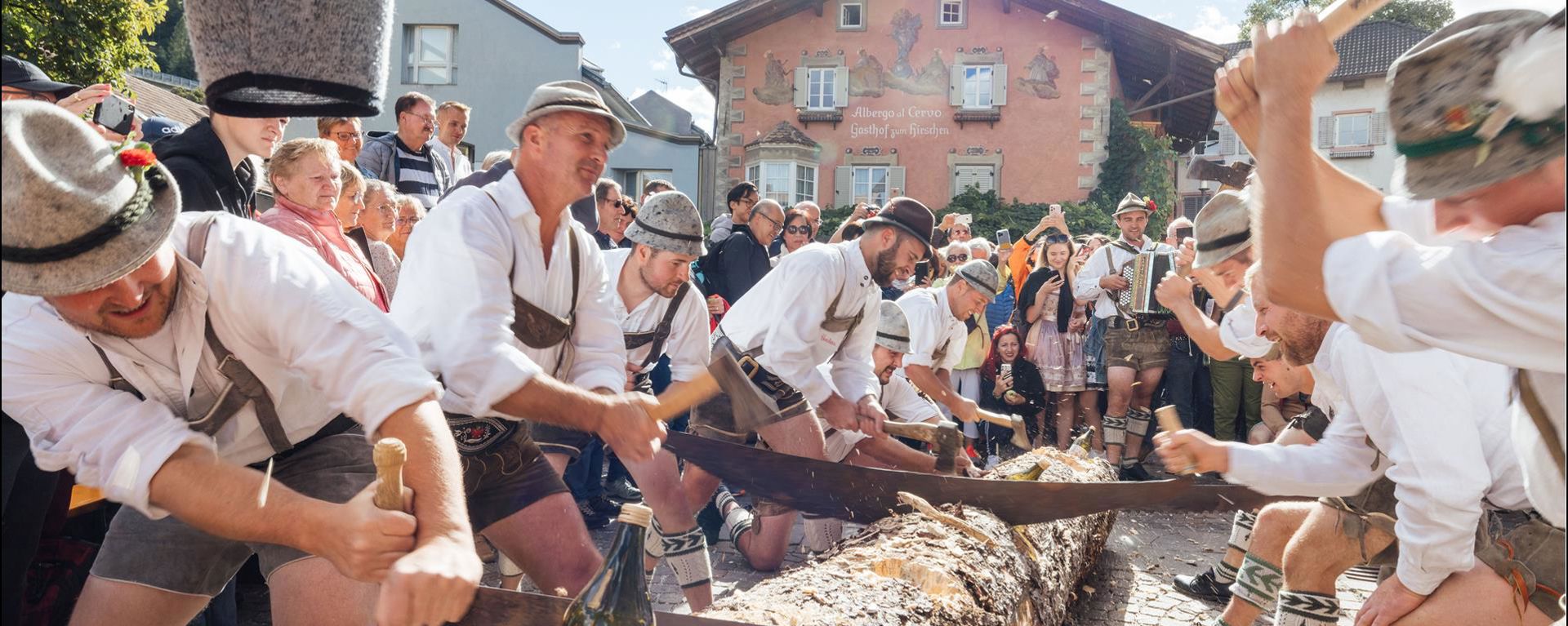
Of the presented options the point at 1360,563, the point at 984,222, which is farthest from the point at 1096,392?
the point at 984,222

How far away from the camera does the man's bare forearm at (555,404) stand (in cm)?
267

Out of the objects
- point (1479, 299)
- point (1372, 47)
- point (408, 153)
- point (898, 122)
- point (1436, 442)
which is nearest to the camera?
point (1479, 299)

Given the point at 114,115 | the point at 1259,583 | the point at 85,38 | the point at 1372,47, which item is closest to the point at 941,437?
the point at 1259,583

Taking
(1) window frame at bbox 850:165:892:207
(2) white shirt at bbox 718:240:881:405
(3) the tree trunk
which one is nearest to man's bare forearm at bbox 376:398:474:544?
(3) the tree trunk

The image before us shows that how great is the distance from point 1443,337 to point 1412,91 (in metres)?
0.37

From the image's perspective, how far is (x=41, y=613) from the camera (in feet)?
10.3

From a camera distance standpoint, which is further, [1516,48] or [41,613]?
[41,613]

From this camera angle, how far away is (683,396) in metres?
3.08

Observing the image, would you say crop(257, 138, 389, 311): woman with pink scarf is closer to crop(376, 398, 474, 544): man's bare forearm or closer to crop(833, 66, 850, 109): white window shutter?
crop(376, 398, 474, 544): man's bare forearm

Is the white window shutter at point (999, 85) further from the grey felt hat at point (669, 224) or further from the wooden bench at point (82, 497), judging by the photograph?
the wooden bench at point (82, 497)

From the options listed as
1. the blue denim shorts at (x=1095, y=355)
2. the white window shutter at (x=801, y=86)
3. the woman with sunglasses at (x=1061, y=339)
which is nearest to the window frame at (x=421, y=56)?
the white window shutter at (x=801, y=86)

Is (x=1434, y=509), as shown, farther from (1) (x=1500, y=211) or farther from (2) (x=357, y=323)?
(2) (x=357, y=323)

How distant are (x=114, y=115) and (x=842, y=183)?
19.6 m

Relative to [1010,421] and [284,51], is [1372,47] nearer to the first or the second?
[1010,421]
